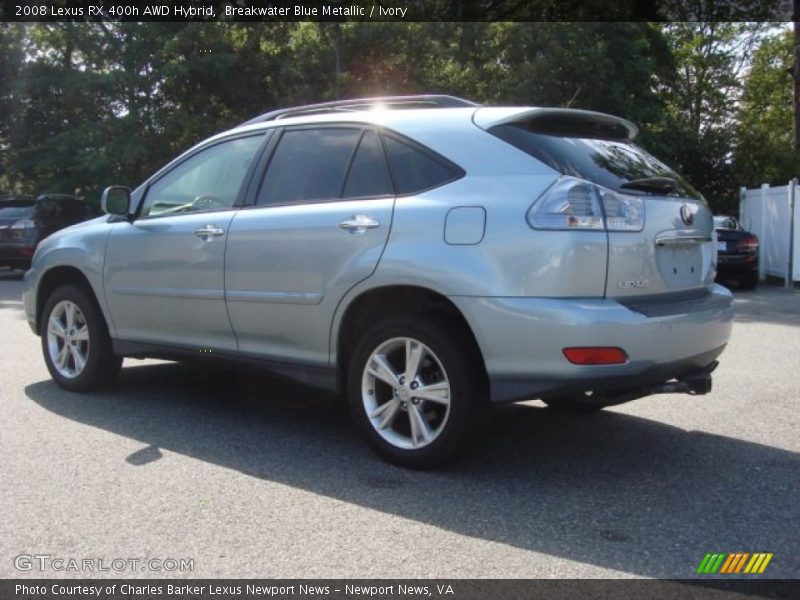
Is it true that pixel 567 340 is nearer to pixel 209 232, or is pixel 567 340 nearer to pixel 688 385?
pixel 688 385

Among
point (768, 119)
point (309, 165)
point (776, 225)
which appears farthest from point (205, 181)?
point (768, 119)

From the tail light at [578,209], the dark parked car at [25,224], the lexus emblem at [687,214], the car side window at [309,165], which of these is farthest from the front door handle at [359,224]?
the dark parked car at [25,224]

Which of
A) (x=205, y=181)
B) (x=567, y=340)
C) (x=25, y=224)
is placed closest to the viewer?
(x=567, y=340)

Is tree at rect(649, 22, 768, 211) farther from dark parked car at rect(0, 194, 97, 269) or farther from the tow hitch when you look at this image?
the tow hitch

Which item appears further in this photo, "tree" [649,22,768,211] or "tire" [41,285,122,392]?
"tree" [649,22,768,211]

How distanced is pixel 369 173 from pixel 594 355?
157cm

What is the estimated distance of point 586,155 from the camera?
4.15 m

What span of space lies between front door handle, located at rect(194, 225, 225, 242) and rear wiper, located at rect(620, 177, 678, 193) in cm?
232

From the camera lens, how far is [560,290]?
12.3 feet

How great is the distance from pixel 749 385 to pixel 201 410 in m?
3.92

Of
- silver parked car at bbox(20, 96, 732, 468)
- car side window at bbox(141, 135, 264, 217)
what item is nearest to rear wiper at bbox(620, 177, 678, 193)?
silver parked car at bbox(20, 96, 732, 468)

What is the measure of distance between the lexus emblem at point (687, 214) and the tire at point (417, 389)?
1240 mm

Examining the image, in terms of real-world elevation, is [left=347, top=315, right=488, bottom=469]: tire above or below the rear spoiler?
below

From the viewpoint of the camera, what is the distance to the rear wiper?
4074 millimetres
